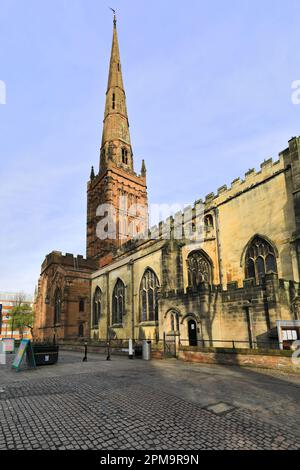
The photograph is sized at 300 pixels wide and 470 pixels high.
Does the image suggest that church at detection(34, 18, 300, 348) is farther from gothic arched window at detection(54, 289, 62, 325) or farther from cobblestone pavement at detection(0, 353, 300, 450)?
cobblestone pavement at detection(0, 353, 300, 450)

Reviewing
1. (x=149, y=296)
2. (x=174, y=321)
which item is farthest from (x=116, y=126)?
(x=174, y=321)

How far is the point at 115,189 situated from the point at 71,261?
1576 centimetres

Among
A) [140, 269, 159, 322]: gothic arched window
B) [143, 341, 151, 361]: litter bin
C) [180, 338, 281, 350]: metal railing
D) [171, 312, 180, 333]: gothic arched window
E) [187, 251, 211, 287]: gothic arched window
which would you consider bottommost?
[143, 341, 151, 361]: litter bin

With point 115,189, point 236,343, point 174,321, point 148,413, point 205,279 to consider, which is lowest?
point 236,343

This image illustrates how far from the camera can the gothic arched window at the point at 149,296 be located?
2461cm

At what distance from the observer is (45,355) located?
14047mm

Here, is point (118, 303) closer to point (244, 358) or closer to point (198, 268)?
point (198, 268)

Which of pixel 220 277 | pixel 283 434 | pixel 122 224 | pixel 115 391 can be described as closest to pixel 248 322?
pixel 220 277

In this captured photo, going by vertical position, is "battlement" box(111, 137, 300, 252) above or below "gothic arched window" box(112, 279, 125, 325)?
above

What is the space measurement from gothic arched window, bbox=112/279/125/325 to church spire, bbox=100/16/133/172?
26.4 metres

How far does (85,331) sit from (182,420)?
32435mm

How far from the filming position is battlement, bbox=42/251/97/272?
38.3 m

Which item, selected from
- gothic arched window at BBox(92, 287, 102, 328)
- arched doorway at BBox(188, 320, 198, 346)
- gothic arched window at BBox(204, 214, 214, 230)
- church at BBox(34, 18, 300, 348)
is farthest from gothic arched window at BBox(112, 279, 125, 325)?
arched doorway at BBox(188, 320, 198, 346)
